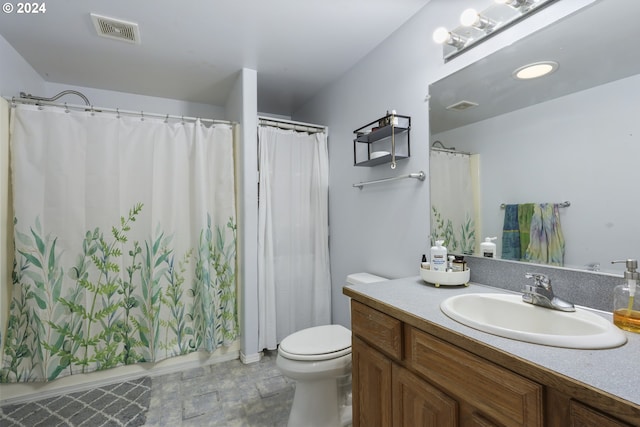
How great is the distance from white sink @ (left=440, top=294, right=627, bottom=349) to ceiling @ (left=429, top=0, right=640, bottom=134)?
2.63 feet

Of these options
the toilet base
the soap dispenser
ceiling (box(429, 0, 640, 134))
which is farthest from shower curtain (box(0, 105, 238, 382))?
the soap dispenser

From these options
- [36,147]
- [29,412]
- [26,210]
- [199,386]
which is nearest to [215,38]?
[36,147]

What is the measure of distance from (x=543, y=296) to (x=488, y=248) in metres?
Result: 0.37

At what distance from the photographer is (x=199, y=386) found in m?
2.01

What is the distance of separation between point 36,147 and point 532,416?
279 cm

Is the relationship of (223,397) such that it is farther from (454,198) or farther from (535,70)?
(535,70)

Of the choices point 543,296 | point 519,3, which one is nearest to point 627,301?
point 543,296

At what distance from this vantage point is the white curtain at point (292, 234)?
243 centimetres

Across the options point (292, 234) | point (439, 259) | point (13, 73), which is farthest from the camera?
point (292, 234)

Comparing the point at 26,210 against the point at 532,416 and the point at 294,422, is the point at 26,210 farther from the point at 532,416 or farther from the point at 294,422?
the point at 532,416

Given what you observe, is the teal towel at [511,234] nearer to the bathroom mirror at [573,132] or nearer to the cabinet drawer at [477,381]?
the bathroom mirror at [573,132]

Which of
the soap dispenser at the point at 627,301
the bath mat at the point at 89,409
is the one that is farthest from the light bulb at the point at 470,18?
the bath mat at the point at 89,409

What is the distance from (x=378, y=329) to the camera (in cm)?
116

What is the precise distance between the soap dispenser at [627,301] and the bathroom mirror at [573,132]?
0.08 m
